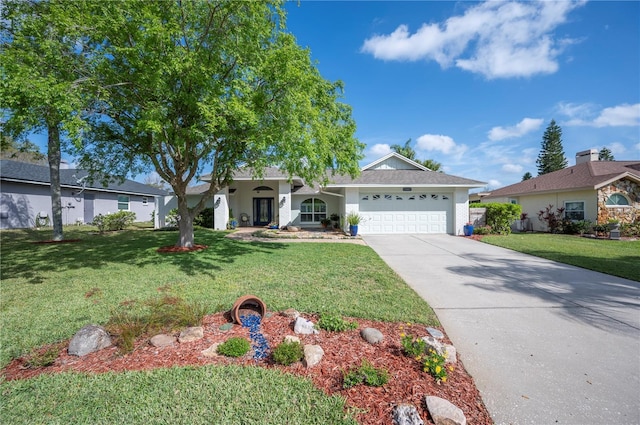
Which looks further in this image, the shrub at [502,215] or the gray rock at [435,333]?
the shrub at [502,215]

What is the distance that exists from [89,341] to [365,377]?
11.3ft

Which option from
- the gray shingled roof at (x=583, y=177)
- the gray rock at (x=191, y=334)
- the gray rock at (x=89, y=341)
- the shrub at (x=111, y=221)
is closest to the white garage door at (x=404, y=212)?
the gray shingled roof at (x=583, y=177)

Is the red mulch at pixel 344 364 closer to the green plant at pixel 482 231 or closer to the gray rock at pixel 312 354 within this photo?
the gray rock at pixel 312 354

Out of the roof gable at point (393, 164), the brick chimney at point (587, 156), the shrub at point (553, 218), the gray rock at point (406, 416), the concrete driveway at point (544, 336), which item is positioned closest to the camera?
the gray rock at point (406, 416)

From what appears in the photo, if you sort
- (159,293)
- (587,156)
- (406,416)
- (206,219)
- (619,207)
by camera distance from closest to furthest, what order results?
(406,416), (159,293), (619,207), (206,219), (587,156)

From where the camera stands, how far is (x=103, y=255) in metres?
9.20

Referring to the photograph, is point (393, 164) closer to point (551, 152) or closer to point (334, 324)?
point (334, 324)

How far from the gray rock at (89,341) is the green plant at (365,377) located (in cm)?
313

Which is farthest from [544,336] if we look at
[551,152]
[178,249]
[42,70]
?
[551,152]

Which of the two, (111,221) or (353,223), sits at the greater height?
(111,221)

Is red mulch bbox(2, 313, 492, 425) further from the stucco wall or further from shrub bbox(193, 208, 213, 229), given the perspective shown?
the stucco wall

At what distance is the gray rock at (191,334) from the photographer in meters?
3.54

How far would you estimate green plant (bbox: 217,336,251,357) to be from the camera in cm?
321

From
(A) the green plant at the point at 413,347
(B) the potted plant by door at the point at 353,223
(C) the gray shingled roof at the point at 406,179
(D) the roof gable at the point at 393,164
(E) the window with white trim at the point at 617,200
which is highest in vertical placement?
(D) the roof gable at the point at 393,164
